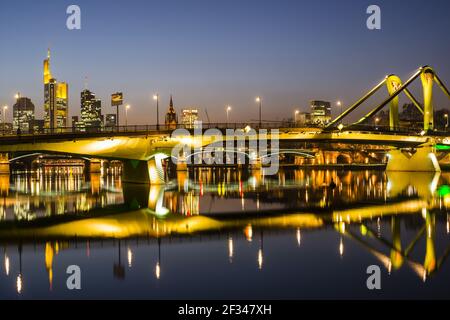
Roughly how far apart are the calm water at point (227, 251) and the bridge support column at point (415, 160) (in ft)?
231

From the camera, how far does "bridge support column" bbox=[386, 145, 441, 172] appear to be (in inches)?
4055

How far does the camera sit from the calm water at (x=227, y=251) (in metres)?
14.9

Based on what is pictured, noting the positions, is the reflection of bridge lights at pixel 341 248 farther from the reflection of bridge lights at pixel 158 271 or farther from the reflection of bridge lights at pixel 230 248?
the reflection of bridge lights at pixel 158 271

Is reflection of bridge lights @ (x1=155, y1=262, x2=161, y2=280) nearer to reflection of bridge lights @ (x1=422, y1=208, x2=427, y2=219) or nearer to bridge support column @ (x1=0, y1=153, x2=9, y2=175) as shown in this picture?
reflection of bridge lights @ (x1=422, y1=208, x2=427, y2=219)

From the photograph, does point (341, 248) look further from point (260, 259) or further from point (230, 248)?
point (230, 248)

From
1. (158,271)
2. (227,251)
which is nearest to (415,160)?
(227,251)

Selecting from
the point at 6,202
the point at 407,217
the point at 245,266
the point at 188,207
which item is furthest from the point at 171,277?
the point at 6,202

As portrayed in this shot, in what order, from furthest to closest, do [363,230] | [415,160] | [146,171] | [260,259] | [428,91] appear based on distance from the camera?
[428,91] < [415,160] < [146,171] < [363,230] < [260,259]

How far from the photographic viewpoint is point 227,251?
825 inches

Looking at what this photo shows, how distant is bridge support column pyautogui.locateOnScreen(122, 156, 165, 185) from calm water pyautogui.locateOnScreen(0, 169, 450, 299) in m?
26.9

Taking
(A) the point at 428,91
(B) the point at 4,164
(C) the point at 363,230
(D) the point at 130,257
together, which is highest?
(A) the point at 428,91

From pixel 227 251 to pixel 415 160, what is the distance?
94.3m

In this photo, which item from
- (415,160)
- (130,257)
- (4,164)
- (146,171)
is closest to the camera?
(130,257)

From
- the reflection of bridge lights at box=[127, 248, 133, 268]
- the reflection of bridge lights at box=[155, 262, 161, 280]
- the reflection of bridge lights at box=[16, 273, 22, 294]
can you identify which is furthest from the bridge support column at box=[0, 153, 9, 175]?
the reflection of bridge lights at box=[155, 262, 161, 280]
